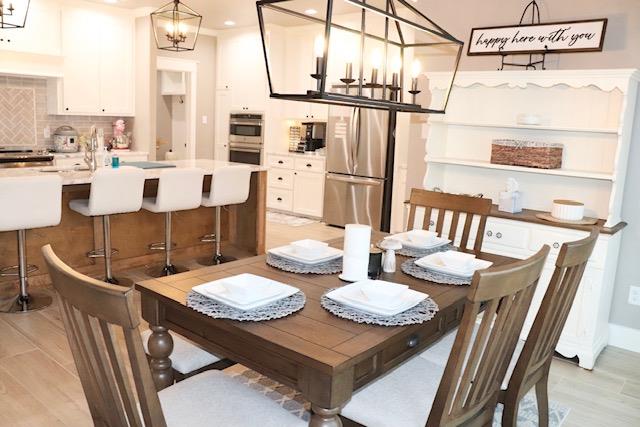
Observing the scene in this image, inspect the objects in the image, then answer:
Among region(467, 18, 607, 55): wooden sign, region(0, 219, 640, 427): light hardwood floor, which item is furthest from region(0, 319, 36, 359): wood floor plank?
region(467, 18, 607, 55): wooden sign

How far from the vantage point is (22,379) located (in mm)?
2727

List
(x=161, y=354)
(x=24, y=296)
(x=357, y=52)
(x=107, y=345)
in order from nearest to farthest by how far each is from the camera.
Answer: (x=107, y=345) < (x=161, y=354) < (x=24, y=296) < (x=357, y=52)

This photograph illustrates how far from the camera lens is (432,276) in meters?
2.19

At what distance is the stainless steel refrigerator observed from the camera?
6.34m

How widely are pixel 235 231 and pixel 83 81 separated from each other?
2.90 m

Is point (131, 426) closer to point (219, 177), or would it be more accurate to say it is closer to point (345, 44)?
point (219, 177)

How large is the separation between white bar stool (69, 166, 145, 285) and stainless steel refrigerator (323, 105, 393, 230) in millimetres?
3150

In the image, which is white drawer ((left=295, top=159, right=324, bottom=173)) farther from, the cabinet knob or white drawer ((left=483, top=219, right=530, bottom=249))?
the cabinet knob

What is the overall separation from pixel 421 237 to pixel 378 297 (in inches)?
39.0

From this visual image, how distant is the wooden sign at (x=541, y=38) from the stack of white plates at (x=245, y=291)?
2465 mm

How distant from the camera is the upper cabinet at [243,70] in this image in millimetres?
7613


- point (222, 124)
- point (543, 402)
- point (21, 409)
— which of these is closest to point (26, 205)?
point (21, 409)

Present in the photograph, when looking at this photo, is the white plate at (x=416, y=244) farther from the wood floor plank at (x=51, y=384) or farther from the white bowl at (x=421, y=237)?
the wood floor plank at (x=51, y=384)

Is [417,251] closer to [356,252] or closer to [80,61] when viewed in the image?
[356,252]
